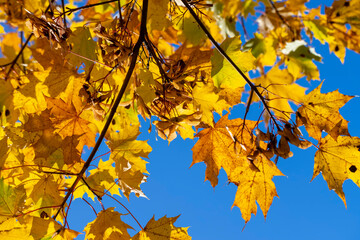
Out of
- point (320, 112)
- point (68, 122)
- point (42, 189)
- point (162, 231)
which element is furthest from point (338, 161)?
point (42, 189)

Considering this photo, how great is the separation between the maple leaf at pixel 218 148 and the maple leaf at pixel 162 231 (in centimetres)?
22

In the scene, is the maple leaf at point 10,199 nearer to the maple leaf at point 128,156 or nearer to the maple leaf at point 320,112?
the maple leaf at point 128,156

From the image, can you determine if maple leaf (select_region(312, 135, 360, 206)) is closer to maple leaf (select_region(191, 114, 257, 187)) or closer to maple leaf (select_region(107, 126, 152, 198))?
maple leaf (select_region(191, 114, 257, 187))

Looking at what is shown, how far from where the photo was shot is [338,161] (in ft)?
4.14

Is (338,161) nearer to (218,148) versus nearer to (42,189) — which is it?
(218,148)

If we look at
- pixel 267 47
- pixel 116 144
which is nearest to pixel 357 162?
pixel 116 144

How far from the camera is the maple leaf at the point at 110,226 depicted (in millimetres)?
1239

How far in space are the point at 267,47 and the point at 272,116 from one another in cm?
157

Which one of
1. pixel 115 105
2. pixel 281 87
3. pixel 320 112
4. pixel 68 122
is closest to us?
pixel 115 105

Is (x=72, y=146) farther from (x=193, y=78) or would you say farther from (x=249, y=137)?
(x=249, y=137)

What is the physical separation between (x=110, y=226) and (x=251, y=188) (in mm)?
561

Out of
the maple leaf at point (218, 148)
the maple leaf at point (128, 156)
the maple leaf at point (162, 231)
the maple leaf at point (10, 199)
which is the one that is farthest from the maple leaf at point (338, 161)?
the maple leaf at point (10, 199)

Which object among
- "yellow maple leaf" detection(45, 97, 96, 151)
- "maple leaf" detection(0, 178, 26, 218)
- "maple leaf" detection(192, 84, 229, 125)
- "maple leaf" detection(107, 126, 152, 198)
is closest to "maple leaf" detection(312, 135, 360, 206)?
"maple leaf" detection(192, 84, 229, 125)

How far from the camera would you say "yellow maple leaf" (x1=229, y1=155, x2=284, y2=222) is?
50.4 inches
